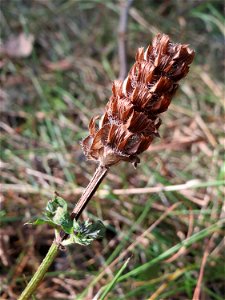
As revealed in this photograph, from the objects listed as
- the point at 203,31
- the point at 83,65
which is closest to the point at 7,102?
the point at 83,65

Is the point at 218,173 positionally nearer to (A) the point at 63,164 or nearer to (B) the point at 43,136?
(A) the point at 63,164

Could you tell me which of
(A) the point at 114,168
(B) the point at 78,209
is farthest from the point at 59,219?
(A) the point at 114,168

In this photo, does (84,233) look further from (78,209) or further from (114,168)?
(114,168)

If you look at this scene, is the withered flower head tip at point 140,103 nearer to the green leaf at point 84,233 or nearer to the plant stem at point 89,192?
the plant stem at point 89,192

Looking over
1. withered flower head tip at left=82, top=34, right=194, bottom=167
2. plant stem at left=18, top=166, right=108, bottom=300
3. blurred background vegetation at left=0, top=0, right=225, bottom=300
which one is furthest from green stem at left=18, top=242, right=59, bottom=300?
blurred background vegetation at left=0, top=0, right=225, bottom=300

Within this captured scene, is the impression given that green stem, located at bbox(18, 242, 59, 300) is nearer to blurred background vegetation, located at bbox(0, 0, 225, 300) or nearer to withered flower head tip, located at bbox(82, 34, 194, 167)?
withered flower head tip, located at bbox(82, 34, 194, 167)

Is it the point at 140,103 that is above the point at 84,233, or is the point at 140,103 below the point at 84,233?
above
